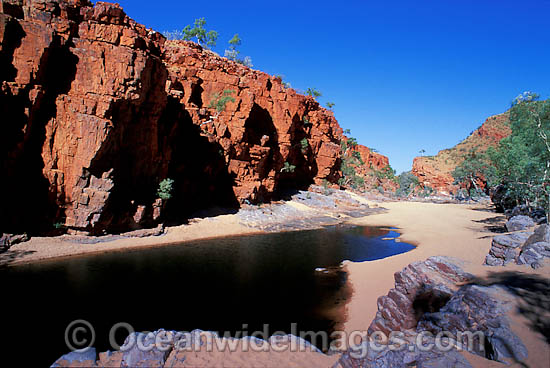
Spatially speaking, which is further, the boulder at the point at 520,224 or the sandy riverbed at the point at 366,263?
the boulder at the point at 520,224

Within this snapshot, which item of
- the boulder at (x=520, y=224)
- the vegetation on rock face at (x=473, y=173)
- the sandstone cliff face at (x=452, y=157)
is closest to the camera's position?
the boulder at (x=520, y=224)

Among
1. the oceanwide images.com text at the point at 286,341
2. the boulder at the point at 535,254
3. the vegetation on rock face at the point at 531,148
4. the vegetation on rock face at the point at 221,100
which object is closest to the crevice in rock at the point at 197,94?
the vegetation on rock face at the point at 221,100

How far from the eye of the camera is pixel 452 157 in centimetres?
8781

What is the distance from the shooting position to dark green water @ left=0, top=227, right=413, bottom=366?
8664mm

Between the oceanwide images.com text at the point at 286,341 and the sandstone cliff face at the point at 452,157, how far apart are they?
8549cm

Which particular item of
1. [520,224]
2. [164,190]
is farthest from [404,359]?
[164,190]

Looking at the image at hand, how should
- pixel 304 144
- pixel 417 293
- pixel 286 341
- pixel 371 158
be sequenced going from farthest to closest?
1. pixel 371 158
2. pixel 304 144
3. pixel 417 293
4. pixel 286 341

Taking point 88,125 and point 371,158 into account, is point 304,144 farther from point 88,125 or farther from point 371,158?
point 371,158

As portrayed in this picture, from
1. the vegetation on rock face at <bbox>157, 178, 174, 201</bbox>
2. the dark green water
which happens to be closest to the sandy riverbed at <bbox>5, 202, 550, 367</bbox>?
the dark green water

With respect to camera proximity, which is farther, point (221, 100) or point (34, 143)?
point (221, 100)

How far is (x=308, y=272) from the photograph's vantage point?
1405 centimetres

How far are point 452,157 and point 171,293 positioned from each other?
325ft

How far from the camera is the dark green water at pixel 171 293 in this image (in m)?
8.66

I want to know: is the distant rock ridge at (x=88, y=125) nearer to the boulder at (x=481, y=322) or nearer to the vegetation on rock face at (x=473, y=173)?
the boulder at (x=481, y=322)
